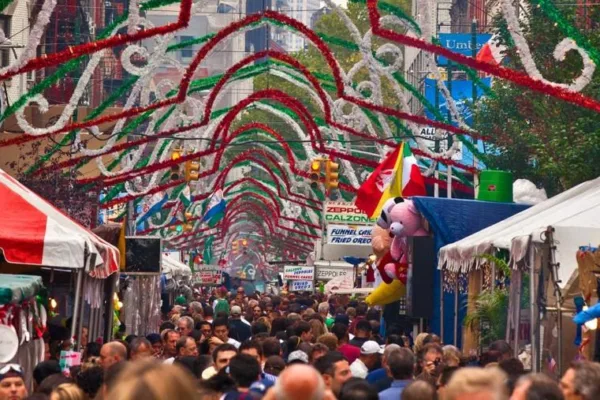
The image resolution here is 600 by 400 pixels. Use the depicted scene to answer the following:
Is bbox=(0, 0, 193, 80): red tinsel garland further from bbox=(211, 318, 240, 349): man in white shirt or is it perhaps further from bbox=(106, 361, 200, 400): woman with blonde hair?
bbox=(106, 361, 200, 400): woman with blonde hair

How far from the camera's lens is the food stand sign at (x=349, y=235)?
43719mm

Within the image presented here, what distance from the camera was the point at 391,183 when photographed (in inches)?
1213

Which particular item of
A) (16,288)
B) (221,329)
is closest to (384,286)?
(221,329)

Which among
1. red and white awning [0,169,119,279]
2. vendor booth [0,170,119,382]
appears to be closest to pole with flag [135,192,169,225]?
vendor booth [0,170,119,382]

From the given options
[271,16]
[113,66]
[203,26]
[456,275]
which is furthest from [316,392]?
[203,26]

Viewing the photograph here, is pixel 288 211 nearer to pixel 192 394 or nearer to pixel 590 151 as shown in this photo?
pixel 590 151

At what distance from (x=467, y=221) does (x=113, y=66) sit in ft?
162

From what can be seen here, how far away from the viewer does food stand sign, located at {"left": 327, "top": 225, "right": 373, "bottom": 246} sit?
4372 cm

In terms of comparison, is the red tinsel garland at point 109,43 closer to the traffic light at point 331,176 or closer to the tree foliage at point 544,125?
the tree foliage at point 544,125

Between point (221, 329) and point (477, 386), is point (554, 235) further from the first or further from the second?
point (477, 386)

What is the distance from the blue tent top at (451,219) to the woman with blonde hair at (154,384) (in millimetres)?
18993

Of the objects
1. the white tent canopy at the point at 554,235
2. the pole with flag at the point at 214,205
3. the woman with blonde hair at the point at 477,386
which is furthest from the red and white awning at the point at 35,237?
the pole with flag at the point at 214,205

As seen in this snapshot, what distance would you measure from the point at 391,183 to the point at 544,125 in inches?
129

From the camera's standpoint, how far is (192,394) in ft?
19.1
